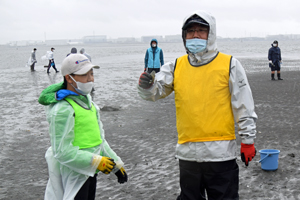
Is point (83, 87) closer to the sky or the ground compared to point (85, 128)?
closer to the sky

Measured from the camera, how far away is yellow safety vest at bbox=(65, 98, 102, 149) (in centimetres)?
303

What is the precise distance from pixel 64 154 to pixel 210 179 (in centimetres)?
121

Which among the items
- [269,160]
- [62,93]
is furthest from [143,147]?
[62,93]

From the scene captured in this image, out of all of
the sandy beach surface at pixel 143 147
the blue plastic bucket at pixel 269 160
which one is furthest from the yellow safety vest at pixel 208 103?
the blue plastic bucket at pixel 269 160

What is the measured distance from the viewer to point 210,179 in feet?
10.4

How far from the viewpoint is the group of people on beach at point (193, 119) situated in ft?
9.96

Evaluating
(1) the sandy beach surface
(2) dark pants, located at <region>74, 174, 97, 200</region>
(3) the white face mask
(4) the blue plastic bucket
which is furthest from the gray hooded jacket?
(4) the blue plastic bucket

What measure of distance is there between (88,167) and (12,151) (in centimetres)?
482

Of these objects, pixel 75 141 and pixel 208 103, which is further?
pixel 208 103

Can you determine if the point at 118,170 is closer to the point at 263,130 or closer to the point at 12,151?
the point at 12,151

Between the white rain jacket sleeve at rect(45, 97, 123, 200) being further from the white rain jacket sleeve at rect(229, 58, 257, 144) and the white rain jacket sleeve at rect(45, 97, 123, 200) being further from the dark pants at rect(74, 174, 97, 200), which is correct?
the white rain jacket sleeve at rect(229, 58, 257, 144)

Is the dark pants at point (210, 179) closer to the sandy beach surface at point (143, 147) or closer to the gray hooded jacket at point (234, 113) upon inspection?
the gray hooded jacket at point (234, 113)

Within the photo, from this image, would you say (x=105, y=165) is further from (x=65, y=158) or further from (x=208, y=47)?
(x=208, y=47)

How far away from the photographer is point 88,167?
2990 mm
